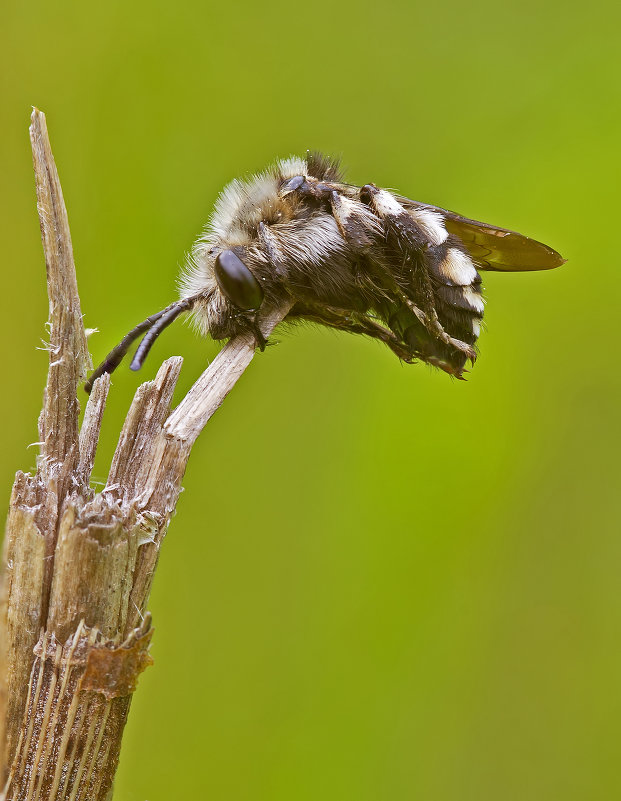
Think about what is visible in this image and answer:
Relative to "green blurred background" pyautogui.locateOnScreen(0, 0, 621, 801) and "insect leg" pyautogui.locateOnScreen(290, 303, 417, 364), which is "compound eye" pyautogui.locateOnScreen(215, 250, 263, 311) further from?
"green blurred background" pyautogui.locateOnScreen(0, 0, 621, 801)

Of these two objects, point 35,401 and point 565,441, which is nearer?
point 35,401

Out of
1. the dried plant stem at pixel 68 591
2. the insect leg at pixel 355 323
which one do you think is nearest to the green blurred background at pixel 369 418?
the insect leg at pixel 355 323

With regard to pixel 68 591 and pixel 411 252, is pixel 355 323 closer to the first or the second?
pixel 411 252

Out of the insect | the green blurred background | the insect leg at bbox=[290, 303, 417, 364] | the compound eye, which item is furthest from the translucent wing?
the green blurred background

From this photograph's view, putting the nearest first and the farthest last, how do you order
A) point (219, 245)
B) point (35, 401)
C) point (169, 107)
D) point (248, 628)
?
point (219, 245) < point (35, 401) < point (248, 628) < point (169, 107)

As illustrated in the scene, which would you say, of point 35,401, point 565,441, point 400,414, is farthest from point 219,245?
point 565,441

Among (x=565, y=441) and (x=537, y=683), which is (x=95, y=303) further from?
(x=537, y=683)

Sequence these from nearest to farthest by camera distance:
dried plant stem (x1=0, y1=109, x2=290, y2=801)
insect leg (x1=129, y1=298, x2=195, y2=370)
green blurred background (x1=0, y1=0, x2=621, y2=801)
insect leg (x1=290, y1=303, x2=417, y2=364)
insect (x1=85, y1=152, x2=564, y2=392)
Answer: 1. dried plant stem (x1=0, y1=109, x2=290, y2=801)
2. insect leg (x1=129, y1=298, x2=195, y2=370)
3. insect (x1=85, y1=152, x2=564, y2=392)
4. insect leg (x1=290, y1=303, x2=417, y2=364)
5. green blurred background (x1=0, y1=0, x2=621, y2=801)

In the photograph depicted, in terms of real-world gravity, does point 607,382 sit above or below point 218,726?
above
